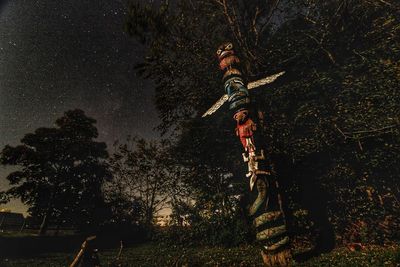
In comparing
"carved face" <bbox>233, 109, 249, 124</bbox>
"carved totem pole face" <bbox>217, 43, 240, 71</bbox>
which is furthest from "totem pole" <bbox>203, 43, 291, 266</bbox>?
"carved totem pole face" <bbox>217, 43, 240, 71</bbox>

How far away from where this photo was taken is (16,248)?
31.7 metres

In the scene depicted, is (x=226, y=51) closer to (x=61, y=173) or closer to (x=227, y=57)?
(x=227, y=57)

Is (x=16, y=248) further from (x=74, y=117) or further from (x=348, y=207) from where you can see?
(x=348, y=207)

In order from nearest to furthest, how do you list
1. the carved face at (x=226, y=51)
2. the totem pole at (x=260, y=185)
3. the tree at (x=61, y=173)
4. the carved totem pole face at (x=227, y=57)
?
the totem pole at (x=260, y=185)
the carved totem pole face at (x=227, y=57)
the carved face at (x=226, y=51)
the tree at (x=61, y=173)

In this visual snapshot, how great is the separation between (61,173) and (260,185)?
32259 millimetres

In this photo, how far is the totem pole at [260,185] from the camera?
13.6m

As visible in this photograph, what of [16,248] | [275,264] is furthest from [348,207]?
[16,248]

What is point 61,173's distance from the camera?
125 ft

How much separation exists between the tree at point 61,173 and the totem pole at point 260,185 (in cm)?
3025

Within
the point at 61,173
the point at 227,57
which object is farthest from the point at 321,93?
the point at 61,173

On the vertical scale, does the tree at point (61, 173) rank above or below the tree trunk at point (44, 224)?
above

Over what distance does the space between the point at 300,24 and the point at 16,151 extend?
3613 centimetres

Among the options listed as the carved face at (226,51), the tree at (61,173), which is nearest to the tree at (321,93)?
the carved face at (226,51)

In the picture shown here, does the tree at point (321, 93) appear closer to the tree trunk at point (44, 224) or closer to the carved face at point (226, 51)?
the carved face at point (226, 51)
